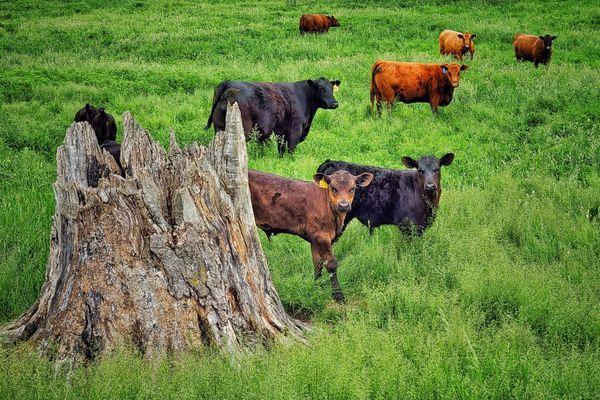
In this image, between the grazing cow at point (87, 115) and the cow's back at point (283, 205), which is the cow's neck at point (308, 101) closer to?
the grazing cow at point (87, 115)

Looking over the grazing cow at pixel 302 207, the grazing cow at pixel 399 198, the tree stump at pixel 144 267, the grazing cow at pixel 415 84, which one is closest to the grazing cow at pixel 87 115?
the grazing cow at pixel 399 198

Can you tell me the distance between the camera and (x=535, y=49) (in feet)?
64.6

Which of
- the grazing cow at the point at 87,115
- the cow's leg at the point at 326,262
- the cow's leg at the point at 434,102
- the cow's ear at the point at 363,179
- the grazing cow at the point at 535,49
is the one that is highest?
the grazing cow at the point at 535,49

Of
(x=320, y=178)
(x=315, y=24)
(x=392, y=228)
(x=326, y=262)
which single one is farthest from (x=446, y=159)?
(x=315, y=24)

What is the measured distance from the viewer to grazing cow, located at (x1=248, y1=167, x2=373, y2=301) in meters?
6.53

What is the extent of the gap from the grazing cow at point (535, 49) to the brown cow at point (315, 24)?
9.36 meters

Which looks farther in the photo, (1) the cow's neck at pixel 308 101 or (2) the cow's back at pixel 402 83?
(2) the cow's back at pixel 402 83

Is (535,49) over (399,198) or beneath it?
over

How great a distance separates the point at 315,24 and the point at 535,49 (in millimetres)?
10500

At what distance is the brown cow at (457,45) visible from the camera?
20703mm

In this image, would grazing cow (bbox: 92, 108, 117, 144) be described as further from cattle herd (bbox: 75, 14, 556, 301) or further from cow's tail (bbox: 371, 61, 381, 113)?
cow's tail (bbox: 371, 61, 381, 113)

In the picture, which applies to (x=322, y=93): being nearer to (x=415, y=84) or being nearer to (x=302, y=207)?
(x=415, y=84)

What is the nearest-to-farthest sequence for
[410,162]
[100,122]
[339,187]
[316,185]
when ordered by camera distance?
[339,187], [316,185], [410,162], [100,122]

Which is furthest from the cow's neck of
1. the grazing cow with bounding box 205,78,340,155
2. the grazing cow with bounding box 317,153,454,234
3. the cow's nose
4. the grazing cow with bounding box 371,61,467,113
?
the cow's nose
